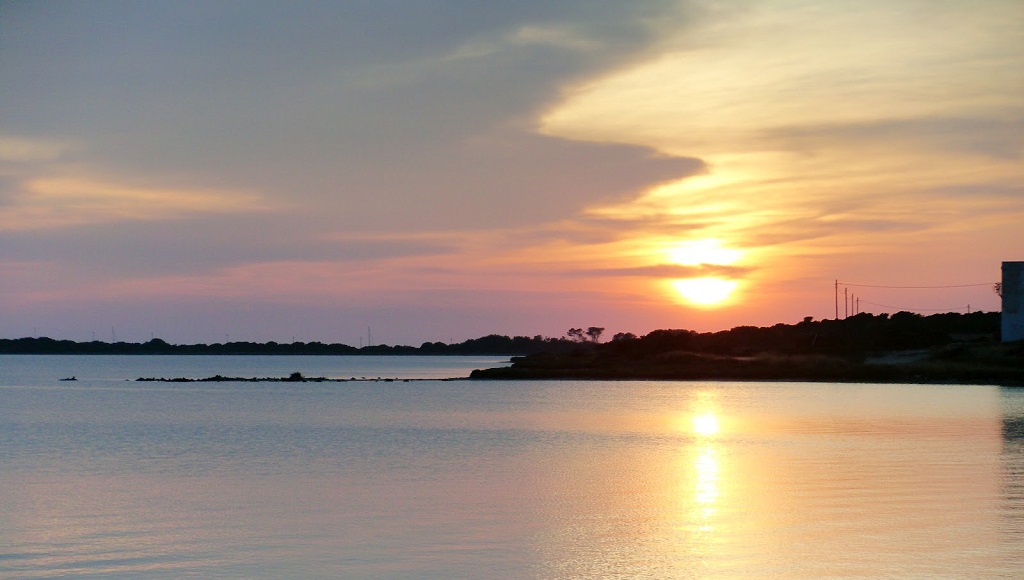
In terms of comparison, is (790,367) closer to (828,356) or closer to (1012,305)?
(828,356)

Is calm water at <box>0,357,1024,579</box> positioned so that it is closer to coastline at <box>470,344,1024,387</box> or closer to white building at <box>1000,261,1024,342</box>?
coastline at <box>470,344,1024,387</box>

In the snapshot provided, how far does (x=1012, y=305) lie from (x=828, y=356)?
21684 mm

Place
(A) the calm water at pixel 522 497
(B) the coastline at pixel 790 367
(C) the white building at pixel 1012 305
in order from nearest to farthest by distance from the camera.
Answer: (A) the calm water at pixel 522 497 → (B) the coastline at pixel 790 367 → (C) the white building at pixel 1012 305

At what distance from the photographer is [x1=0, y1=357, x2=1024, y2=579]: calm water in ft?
58.9

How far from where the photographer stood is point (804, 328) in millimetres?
150250

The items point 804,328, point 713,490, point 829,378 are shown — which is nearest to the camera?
point 713,490

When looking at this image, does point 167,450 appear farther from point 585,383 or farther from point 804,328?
point 804,328

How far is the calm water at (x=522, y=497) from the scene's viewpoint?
18.0 metres

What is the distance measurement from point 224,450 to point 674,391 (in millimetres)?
58133

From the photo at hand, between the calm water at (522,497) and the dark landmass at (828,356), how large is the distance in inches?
1532

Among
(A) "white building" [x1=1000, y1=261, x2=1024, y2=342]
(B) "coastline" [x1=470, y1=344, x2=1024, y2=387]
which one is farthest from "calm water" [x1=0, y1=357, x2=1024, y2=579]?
(A) "white building" [x1=1000, y1=261, x2=1024, y2=342]

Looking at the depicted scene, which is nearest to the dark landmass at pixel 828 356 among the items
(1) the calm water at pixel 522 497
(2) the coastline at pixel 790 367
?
(2) the coastline at pixel 790 367

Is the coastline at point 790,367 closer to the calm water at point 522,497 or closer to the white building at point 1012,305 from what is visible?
the white building at point 1012,305

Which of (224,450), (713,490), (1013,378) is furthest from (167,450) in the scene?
(1013,378)
